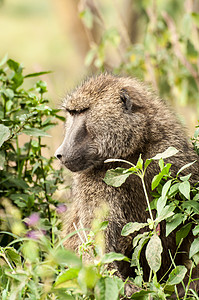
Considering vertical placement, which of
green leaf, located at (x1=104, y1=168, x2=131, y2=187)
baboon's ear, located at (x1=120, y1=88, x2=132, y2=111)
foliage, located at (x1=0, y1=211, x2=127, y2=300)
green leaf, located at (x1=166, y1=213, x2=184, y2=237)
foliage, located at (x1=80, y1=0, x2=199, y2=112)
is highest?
foliage, located at (x1=80, y1=0, x2=199, y2=112)

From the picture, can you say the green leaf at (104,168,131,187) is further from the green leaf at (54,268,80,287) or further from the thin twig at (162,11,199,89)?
the thin twig at (162,11,199,89)

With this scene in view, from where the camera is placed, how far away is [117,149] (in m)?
2.85

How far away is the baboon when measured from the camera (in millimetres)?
2824

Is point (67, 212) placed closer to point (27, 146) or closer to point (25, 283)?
point (27, 146)

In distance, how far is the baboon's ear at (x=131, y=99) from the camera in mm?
2926

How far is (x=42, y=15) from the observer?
727 inches

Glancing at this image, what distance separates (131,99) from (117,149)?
0.31 m

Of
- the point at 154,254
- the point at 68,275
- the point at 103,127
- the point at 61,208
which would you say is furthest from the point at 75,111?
the point at 68,275

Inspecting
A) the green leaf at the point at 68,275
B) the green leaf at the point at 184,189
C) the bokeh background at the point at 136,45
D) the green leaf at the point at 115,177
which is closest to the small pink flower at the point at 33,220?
the green leaf at the point at 115,177

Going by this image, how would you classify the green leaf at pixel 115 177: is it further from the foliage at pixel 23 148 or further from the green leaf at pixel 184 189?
the foliage at pixel 23 148

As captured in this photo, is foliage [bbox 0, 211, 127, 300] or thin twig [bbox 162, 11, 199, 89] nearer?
foliage [bbox 0, 211, 127, 300]

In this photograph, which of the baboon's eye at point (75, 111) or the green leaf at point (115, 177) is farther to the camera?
the baboon's eye at point (75, 111)

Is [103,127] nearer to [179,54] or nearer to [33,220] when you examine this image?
[33,220]

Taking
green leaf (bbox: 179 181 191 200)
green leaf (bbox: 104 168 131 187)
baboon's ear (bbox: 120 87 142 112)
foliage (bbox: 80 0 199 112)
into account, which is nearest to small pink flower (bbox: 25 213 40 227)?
green leaf (bbox: 104 168 131 187)
